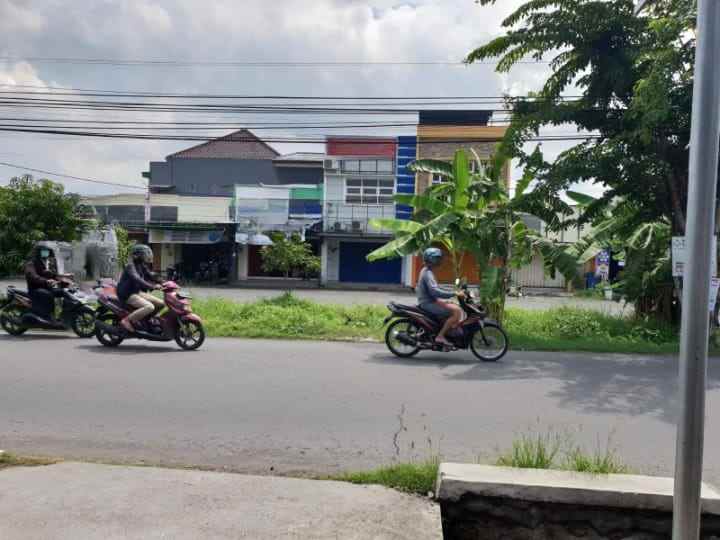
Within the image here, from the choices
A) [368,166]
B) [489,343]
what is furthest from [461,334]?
[368,166]

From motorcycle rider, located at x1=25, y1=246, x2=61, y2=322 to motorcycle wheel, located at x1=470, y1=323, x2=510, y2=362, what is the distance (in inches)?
282

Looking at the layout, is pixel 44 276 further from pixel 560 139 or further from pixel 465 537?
pixel 560 139

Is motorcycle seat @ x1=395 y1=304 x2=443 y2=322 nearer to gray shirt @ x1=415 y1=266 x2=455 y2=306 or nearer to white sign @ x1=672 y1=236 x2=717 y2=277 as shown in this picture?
gray shirt @ x1=415 y1=266 x2=455 y2=306

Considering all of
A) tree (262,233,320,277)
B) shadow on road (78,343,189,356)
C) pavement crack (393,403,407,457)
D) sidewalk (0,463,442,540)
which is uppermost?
tree (262,233,320,277)

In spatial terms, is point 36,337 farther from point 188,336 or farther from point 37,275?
point 188,336

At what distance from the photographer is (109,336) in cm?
938

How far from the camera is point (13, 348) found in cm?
922

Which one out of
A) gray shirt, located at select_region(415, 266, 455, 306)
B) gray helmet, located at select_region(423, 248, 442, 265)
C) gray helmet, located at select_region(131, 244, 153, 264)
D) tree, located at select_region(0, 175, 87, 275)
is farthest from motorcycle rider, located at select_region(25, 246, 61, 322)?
gray helmet, located at select_region(423, 248, 442, 265)

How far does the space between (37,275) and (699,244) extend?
415 inches

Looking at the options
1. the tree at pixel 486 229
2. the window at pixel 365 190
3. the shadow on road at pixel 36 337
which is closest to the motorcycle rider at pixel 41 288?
the shadow on road at pixel 36 337

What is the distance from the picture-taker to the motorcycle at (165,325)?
912 centimetres

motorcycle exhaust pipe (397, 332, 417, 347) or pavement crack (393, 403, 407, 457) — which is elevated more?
motorcycle exhaust pipe (397, 332, 417, 347)

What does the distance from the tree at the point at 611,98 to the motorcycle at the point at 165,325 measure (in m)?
6.25

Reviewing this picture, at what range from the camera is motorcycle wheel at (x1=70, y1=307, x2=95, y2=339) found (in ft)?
33.6
